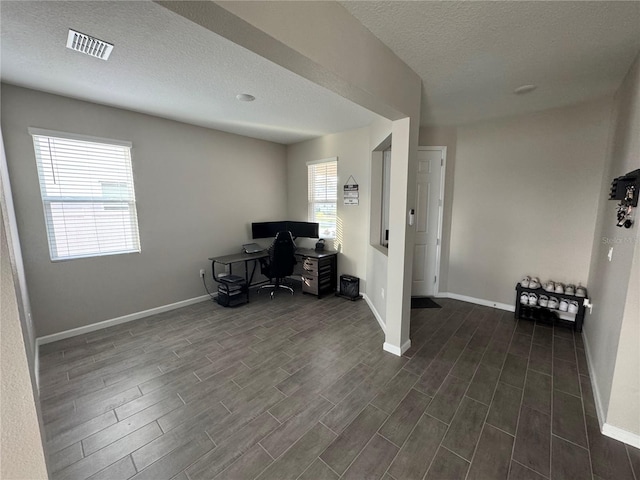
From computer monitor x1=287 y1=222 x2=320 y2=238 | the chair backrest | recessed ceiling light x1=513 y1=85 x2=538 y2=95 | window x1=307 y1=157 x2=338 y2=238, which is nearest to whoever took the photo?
recessed ceiling light x1=513 y1=85 x2=538 y2=95

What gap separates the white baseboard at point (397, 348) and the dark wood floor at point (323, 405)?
0.07 metres

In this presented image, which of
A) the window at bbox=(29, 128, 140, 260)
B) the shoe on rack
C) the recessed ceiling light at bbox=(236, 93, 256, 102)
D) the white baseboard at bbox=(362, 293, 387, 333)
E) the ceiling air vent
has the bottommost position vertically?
the white baseboard at bbox=(362, 293, 387, 333)

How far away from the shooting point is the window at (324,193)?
4.54 meters

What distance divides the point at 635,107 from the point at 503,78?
3.08ft

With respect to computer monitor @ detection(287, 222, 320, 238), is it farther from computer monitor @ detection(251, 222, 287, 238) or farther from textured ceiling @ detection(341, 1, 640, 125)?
textured ceiling @ detection(341, 1, 640, 125)

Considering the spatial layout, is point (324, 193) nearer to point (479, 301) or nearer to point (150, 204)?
point (150, 204)

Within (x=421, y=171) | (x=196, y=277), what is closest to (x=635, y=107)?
(x=421, y=171)

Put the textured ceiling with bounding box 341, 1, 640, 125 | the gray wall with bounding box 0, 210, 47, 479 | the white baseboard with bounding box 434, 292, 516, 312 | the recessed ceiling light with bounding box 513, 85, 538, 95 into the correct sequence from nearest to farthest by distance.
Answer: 1. the gray wall with bounding box 0, 210, 47, 479
2. the textured ceiling with bounding box 341, 1, 640, 125
3. the recessed ceiling light with bounding box 513, 85, 538, 95
4. the white baseboard with bounding box 434, 292, 516, 312

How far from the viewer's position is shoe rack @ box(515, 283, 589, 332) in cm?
309

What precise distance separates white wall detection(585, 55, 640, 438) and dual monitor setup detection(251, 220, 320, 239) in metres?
3.52

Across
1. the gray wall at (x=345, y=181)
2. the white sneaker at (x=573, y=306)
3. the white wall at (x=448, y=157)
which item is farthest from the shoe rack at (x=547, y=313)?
the gray wall at (x=345, y=181)

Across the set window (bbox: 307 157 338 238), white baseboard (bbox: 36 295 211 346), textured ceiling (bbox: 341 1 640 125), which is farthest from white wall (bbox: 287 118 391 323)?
white baseboard (bbox: 36 295 211 346)

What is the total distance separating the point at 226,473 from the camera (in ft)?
5.04

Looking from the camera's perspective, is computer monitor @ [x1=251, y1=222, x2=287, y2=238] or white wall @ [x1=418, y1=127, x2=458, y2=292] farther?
computer monitor @ [x1=251, y1=222, x2=287, y2=238]
